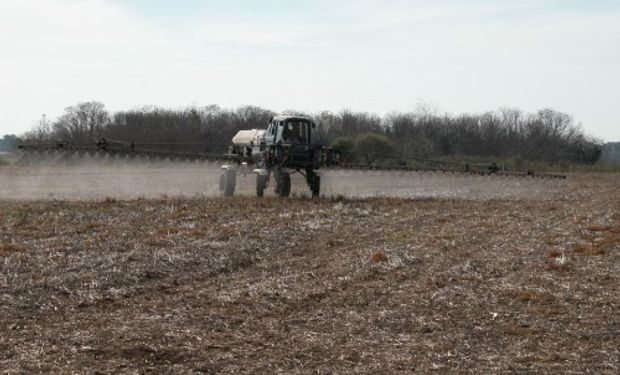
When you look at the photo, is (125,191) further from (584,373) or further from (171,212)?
(584,373)

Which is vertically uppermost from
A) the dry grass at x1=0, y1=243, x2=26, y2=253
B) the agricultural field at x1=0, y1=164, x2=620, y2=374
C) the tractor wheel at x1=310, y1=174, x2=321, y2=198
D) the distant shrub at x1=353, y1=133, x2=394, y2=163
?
the distant shrub at x1=353, y1=133, x2=394, y2=163

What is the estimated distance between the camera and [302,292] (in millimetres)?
11695

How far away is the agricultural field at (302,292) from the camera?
27.8ft

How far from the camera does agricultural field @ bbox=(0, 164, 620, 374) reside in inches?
333

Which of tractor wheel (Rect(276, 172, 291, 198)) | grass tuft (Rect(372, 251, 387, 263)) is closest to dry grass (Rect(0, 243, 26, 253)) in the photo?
grass tuft (Rect(372, 251, 387, 263))

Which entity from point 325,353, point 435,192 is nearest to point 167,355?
point 325,353

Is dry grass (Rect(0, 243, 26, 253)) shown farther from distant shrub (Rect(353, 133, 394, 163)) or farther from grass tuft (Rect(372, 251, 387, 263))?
distant shrub (Rect(353, 133, 394, 163))

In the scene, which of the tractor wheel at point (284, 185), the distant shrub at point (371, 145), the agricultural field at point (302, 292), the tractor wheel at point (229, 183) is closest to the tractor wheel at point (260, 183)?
the tractor wheel at point (284, 185)

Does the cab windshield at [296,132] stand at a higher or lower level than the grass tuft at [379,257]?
higher

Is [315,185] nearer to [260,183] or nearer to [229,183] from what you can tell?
[260,183]

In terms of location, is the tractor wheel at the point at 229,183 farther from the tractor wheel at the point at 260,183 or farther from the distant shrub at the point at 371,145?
the distant shrub at the point at 371,145

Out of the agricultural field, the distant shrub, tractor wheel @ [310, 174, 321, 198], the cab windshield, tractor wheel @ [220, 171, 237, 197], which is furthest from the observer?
the distant shrub

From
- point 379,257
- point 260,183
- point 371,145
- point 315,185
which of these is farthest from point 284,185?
point 371,145

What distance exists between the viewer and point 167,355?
330 inches
